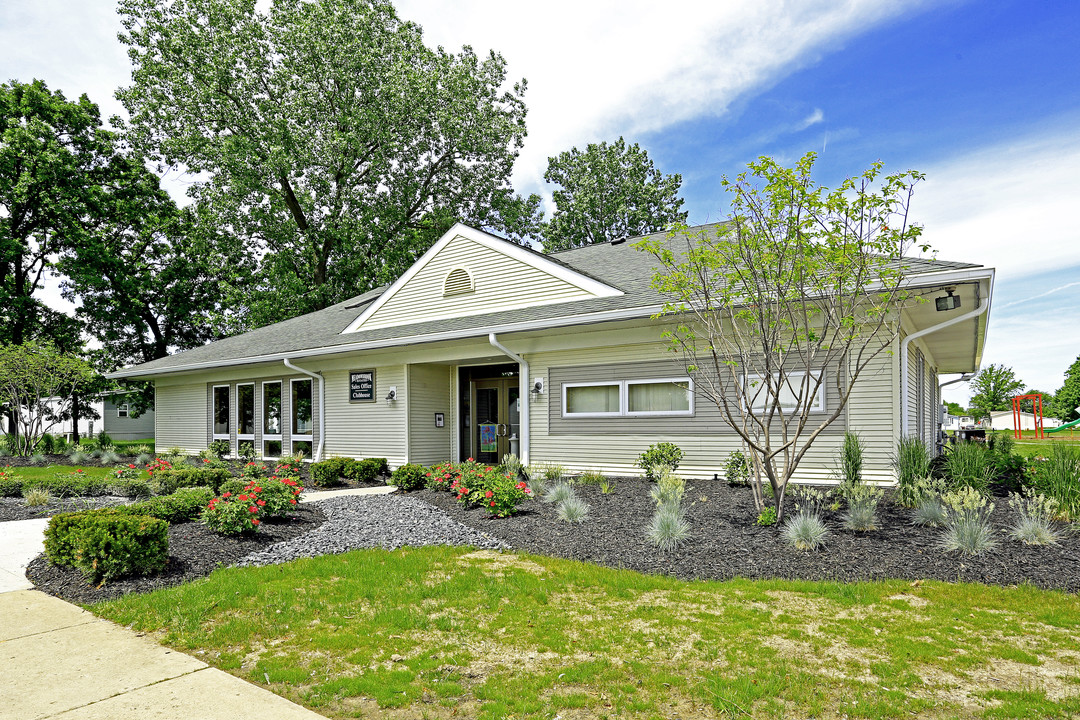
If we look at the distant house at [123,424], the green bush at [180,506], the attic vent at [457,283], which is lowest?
the distant house at [123,424]

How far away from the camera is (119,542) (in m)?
5.36

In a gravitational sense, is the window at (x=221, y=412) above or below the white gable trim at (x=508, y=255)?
below

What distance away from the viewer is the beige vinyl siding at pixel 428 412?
45.1 feet

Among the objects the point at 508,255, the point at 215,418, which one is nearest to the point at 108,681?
the point at 508,255

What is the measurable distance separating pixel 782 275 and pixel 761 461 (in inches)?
95.3

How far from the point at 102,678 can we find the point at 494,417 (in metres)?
10.7

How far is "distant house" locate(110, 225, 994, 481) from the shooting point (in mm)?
9273

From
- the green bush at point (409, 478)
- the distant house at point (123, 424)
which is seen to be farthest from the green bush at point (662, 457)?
the distant house at point (123, 424)

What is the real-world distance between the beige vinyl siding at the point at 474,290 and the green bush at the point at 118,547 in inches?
316

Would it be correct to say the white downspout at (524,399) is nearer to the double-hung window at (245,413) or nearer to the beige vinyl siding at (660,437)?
the beige vinyl siding at (660,437)

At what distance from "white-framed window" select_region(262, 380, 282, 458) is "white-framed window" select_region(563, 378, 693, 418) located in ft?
28.6

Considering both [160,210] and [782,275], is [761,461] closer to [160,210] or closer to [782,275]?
[782,275]

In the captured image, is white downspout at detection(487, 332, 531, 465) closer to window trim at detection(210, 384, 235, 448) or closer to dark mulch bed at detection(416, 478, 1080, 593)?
dark mulch bed at detection(416, 478, 1080, 593)

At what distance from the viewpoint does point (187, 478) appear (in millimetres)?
10461
